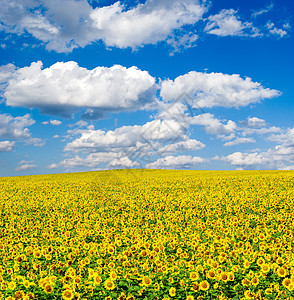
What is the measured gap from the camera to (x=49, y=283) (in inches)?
256

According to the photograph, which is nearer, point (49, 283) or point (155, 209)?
point (49, 283)

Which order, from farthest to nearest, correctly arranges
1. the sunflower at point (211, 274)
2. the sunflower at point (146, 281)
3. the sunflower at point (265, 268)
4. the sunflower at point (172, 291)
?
the sunflower at point (265, 268), the sunflower at point (211, 274), the sunflower at point (146, 281), the sunflower at point (172, 291)

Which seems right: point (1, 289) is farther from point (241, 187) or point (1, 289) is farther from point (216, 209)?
point (241, 187)

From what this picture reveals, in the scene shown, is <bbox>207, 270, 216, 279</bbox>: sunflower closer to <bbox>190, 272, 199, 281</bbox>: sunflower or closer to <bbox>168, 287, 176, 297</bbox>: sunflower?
<bbox>190, 272, 199, 281</bbox>: sunflower

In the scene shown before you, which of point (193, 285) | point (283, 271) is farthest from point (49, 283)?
point (283, 271)

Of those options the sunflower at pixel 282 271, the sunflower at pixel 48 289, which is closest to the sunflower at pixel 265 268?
the sunflower at pixel 282 271

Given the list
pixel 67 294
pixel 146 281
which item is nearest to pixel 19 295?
pixel 67 294

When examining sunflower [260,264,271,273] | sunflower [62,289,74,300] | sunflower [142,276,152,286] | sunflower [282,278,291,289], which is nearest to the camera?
sunflower [62,289,74,300]

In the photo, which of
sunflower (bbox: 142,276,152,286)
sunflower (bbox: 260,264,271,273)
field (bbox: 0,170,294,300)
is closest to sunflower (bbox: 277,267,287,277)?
field (bbox: 0,170,294,300)

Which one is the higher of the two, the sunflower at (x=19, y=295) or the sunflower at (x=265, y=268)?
the sunflower at (x=19, y=295)

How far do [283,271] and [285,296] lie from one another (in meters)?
0.77

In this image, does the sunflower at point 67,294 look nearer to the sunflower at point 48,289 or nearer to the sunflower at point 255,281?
the sunflower at point 48,289

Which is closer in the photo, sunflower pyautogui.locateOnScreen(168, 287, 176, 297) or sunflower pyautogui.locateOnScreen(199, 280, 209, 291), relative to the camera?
sunflower pyautogui.locateOnScreen(168, 287, 176, 297)

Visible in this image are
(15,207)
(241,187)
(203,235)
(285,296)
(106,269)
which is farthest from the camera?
(241,187)
